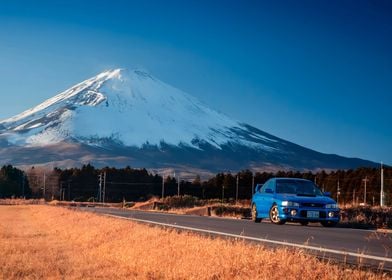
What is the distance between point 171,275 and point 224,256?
0.85m

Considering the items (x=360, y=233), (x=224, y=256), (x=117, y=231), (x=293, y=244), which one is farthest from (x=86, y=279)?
(x=360, y=233)

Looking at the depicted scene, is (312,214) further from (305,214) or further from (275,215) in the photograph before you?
(275,215)

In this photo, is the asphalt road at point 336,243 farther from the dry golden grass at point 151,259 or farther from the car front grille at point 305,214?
the dry golden grass at point 151,259

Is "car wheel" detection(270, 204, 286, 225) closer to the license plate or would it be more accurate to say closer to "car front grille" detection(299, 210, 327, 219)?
"car front grille" detection(299, 210, 327, 219)

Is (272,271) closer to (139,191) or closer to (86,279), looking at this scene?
(86,279)

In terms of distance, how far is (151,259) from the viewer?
10227 millimetres

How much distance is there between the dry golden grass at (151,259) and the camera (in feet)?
26.7

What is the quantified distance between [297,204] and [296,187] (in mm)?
1445

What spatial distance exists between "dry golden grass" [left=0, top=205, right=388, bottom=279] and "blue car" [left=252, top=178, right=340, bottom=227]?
4295 millimetres

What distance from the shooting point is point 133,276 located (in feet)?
31.2

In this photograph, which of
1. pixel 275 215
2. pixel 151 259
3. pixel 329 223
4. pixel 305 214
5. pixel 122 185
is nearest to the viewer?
pixel 151 259

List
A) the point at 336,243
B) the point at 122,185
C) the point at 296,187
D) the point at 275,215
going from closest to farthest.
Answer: the point at 336,243
the point at 275,215
the point at 296,187
the point at 122,185

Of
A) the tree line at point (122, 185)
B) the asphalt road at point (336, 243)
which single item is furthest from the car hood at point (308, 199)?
the tree line at point (122, 185)

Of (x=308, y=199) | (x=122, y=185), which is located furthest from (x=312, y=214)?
(x=122, y=185)
